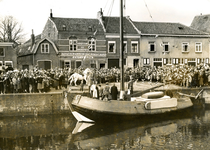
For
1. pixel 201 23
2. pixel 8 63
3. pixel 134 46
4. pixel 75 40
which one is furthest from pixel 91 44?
pixel 201 23

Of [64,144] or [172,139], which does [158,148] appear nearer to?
[172,139]

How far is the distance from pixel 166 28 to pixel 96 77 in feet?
14.9

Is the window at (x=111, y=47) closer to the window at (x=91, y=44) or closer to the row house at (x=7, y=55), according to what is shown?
the window at (x=91, y=44)

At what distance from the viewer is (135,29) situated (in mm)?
16047

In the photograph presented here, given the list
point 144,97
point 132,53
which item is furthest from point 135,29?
point 144,97

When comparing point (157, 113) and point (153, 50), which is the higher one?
point (153, 50)

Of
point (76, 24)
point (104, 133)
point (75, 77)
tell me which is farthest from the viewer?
point (75, 77)

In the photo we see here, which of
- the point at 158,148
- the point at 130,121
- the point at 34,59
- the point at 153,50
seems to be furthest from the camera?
the point at 153,50

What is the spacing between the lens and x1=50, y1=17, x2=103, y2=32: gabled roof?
13.2 metres

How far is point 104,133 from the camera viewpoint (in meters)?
10.3

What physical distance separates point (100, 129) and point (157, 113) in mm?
2595

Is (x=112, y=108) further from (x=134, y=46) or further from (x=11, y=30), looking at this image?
(x=134, y=46)

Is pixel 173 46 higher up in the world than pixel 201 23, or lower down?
lower down

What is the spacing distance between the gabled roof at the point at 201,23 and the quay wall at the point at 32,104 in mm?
6610
